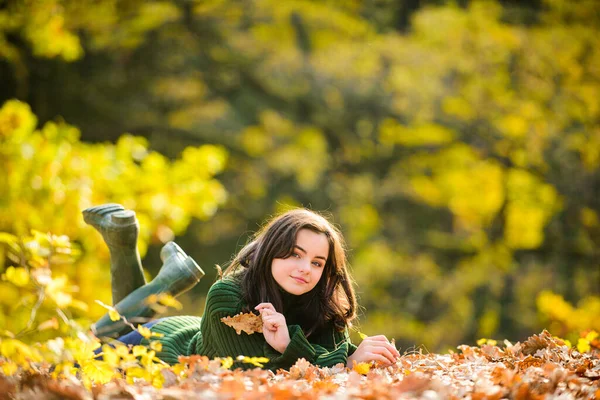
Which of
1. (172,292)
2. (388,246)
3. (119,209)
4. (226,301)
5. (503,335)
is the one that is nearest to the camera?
(226,301)

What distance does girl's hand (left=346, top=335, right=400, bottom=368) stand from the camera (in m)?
2.19

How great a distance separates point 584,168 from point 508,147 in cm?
100

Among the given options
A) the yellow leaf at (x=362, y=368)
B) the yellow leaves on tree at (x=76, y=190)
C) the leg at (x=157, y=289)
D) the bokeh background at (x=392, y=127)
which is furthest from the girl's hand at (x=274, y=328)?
the bokeh background at (x=392, y=127)

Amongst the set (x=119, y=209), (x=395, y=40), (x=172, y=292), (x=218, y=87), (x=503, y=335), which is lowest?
(x=503, y=335)

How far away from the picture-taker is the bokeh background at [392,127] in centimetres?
868

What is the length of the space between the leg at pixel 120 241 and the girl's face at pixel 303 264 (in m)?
0.98

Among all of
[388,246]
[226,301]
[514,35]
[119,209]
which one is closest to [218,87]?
[388,246]

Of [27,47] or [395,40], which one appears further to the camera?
[395,40]

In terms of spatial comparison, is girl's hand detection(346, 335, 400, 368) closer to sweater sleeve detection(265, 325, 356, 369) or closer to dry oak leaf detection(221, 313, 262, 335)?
sweater sleeve detection(265, 325, 356, 369)

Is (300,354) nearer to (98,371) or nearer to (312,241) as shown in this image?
(312,241)

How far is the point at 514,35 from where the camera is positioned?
8.85 m

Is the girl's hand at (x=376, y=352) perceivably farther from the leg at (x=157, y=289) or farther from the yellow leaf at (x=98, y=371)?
the leg at (x=157, y=289)

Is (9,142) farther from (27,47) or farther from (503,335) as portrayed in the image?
(503,335)

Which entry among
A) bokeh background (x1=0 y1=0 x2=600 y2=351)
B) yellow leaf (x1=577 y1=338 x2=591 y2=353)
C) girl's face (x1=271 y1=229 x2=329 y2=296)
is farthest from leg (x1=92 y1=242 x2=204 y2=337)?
bokeh background (x1=0 y1=0 x2=600 y2=351)
